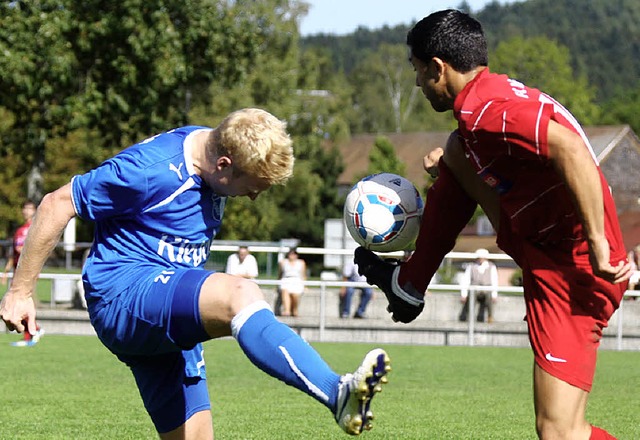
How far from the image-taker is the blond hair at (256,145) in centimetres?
441

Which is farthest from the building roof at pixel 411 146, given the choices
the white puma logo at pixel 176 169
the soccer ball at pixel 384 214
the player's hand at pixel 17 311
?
the player's hand at pixel 17 311

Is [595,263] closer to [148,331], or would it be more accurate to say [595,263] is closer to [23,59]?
[148,331]

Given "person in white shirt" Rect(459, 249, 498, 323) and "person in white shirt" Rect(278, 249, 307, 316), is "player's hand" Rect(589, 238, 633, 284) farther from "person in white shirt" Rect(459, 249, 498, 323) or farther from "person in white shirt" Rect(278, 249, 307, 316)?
"person in white shirt" Rect(459, 249, 498, 323)

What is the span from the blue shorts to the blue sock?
0.24m

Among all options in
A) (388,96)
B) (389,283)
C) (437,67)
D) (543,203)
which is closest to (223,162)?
(437,67)

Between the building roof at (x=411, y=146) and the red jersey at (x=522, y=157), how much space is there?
61.2 meters

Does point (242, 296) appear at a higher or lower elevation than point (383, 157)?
higher

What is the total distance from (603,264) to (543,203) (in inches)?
15.7

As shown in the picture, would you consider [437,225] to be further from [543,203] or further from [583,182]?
[583,182]

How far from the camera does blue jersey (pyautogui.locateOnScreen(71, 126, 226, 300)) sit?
15.0 ft

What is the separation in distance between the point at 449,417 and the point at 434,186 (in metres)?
3.76

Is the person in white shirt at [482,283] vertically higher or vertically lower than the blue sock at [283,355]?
lower

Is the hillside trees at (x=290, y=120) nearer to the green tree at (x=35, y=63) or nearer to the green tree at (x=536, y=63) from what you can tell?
the green tree at (x=35, y=63)

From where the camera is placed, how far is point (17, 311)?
184 inches
